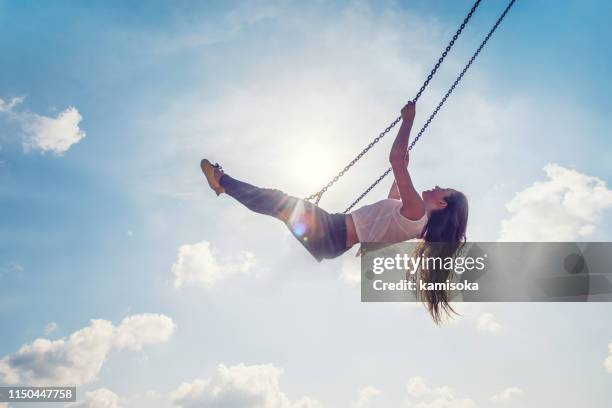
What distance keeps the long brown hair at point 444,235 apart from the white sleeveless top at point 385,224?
17cm

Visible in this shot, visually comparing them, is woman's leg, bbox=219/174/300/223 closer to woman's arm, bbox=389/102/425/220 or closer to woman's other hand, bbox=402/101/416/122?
woman's arm, bbox=389/102/425/220

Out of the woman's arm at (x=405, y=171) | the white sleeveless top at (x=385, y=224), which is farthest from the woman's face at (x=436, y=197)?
the woman's arm at (x=405, y=171)

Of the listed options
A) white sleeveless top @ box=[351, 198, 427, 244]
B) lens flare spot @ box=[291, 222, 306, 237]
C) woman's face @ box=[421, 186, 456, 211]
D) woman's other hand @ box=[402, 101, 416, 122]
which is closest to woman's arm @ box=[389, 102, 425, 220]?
woman's other hand @ box=[402, 101, 416, 122]

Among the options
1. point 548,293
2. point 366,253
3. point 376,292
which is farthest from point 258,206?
point 548,293

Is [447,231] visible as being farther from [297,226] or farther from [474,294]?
[474,294]

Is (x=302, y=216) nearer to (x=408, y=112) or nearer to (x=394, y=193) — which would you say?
(x=408, y=112)

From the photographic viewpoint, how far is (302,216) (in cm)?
507

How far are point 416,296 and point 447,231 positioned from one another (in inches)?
36.5

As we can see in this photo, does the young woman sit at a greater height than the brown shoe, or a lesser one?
lesser

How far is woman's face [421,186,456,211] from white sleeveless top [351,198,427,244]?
0.28 meters

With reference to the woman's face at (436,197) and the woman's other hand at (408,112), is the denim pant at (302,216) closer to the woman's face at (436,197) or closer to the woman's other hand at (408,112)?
the woman's face at (436,197)

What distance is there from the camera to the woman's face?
5.18 m

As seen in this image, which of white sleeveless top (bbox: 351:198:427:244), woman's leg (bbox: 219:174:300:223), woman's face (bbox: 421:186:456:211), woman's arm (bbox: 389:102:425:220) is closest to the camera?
woman's arm (bbox: 389:102:425:220)

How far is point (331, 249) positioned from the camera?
17.0ft
